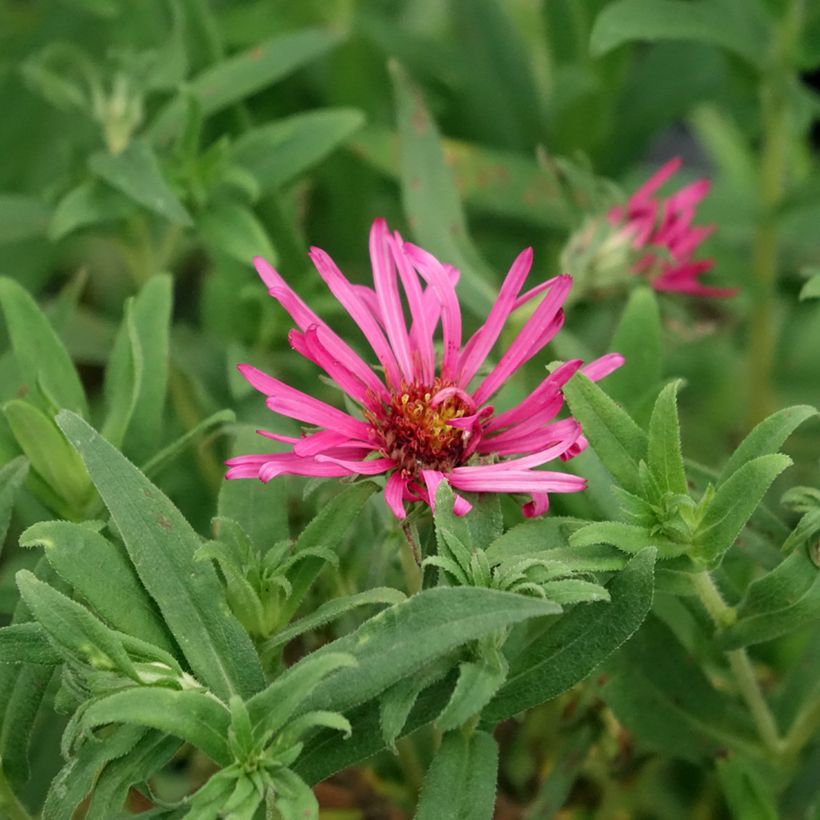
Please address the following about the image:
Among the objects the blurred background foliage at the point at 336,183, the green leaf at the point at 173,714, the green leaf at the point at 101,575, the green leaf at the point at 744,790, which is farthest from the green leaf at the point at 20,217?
the green leaf at the point at 744,790

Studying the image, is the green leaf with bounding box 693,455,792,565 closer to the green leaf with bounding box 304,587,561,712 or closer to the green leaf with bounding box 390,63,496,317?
the green leaf with bounding box 304,587,561,712

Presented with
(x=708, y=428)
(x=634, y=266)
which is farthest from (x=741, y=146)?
(x=634, y=266)

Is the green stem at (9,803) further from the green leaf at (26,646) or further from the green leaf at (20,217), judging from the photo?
the green leaf at (20,217)

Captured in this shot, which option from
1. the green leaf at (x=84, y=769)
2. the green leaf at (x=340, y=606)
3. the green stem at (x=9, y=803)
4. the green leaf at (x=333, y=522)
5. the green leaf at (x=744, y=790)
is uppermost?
the green leaf at (x=333, y=522)

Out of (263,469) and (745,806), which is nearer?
(263,469)

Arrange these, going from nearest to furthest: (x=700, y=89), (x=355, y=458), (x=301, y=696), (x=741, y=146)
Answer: (x=301, y=696) < (x=355, y=458) < (x=700, y=89) < (x=741, y=146)

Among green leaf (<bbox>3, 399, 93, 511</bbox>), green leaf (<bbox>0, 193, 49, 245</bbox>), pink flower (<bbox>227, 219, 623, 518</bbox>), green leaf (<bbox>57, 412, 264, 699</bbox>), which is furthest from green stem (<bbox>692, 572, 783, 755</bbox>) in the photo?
green leaf (<bbox>0, 193, 49, 245</bbox>)

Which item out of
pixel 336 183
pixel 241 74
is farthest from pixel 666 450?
pixel 336 183

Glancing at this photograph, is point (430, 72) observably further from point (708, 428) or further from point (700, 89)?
point (708, 428)
